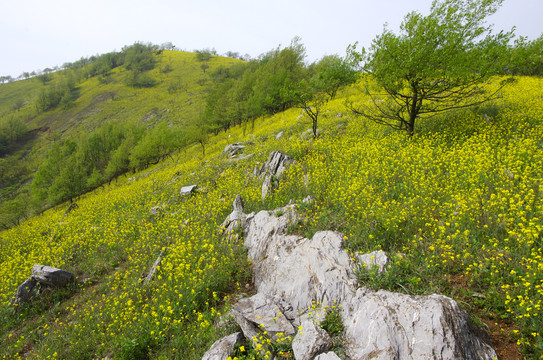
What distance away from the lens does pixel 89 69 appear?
5408 inches

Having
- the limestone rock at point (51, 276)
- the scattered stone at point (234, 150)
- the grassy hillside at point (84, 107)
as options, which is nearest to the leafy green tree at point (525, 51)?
the scattered stone at point (234, 150)

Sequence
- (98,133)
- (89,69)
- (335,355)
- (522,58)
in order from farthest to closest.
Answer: (89,69), (98,133), (522,58), (335,355)

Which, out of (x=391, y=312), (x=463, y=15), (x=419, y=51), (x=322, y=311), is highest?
(x=463, y=15)

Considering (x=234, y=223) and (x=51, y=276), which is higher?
(x=234, y=223)

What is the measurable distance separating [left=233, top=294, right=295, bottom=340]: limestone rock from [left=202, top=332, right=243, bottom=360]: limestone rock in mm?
215

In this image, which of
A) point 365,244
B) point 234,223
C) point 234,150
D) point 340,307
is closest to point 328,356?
point 340,307

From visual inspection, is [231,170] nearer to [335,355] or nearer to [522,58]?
[335,355]

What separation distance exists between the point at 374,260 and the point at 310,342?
2.19 m

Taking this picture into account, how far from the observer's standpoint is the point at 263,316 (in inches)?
209

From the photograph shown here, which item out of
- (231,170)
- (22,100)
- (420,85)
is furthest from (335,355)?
(22,100)

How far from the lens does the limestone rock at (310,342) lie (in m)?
4.10

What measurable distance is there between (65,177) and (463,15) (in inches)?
1871

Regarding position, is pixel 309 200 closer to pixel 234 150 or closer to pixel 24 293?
pixel 24 293

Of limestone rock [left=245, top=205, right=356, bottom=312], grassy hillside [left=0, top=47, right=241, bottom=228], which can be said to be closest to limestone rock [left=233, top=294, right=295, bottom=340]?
limestone rock [left=245, top=205, right=356, bottom=312]
